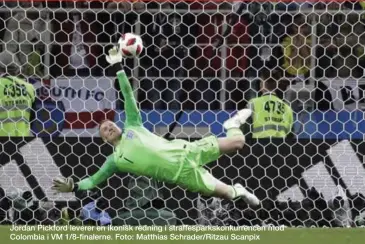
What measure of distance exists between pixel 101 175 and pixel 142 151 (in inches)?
8.1

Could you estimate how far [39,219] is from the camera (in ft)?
14.1

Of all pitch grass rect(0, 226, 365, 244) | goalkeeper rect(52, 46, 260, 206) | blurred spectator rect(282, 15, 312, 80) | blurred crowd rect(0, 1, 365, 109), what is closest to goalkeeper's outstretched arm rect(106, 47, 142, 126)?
goalkeeper rect(52, 46, 260, 206)

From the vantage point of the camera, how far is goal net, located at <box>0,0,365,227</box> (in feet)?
14.4

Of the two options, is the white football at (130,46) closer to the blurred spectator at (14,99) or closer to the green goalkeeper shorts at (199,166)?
the green goalkeeper shorts at (199,166)

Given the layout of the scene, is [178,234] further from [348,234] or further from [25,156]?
[25,156]

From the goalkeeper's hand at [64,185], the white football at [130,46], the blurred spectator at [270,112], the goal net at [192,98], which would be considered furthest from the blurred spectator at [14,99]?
the blurred spectator at [270,112]

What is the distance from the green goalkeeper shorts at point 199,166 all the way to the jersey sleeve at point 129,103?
0.77 ft

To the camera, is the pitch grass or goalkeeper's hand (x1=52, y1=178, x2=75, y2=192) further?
goalkeeper's hand (x1=52, y1=178, x2=75, y2=192)

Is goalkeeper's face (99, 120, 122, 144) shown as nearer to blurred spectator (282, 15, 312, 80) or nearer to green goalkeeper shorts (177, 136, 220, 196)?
green goalkeeper shorts (177, 136, 220, 196)

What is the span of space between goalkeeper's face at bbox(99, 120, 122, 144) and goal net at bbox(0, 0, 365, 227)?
202 millimetres

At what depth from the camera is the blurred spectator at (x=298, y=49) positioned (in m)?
4.61

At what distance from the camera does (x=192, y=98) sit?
4.63 meters

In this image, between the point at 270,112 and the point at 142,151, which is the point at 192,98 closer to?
the point at 270,112

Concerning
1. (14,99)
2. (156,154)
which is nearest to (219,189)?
(156,154)
